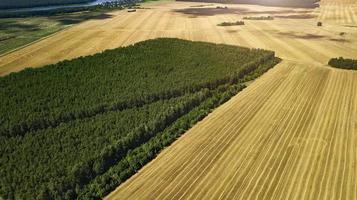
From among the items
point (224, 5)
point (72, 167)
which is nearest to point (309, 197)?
point (72, 167)

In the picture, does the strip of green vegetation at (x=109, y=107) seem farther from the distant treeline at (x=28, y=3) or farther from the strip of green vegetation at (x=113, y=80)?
the distant treeline at (x=28, y=3)

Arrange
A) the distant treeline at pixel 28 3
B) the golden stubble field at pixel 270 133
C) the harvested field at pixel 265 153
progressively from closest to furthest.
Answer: the harvested field at pixel 265 153
the golden stubble field at pixel 270 133
the distant treeline at pixel 28 3

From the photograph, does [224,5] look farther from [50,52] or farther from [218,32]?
[50,52]

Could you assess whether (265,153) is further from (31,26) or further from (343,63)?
(31,26)

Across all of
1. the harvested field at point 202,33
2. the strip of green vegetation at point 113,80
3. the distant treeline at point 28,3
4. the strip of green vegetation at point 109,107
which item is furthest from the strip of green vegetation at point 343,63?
the distant treeline at point 28,3

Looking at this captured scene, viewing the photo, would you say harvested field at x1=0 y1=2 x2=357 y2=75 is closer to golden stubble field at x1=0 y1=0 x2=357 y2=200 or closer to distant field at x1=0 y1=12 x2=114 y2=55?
golden stubble field at x1=0 y1=0 x2=357 y2=200

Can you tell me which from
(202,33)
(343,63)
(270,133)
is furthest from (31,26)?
(270,133)

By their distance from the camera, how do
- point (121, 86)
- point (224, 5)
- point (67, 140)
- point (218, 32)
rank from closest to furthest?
point (67, 140), point (121, 86), point (218, 32), point (224, 5)
